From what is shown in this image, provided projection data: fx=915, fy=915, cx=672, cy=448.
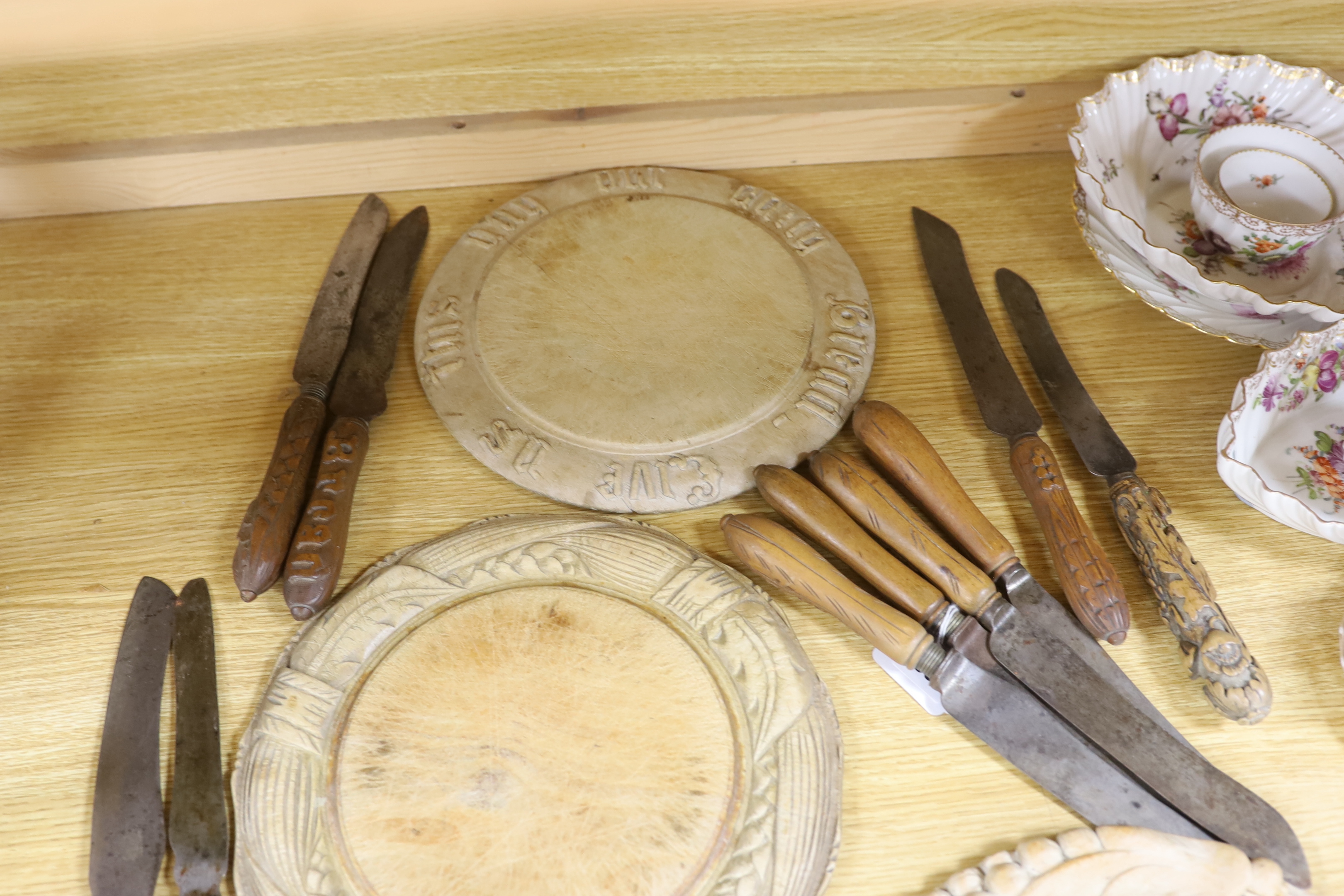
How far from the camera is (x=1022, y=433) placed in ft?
2.60

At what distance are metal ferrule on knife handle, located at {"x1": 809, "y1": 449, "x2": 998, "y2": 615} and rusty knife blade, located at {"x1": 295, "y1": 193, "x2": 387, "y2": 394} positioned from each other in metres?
0.44

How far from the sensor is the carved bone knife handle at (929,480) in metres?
0.73

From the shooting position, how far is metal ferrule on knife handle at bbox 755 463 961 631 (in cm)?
70

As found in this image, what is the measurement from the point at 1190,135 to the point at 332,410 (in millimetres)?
876

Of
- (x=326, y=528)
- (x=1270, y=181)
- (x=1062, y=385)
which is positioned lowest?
(x=326, y=528)

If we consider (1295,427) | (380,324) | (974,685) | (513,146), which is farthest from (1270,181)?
(380,324)

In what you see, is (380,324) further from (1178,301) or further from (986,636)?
(1178,301)

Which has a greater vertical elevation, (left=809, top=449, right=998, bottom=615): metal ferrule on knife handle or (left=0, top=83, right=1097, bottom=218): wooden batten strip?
(left=0, top=83, right=1097, bottom=218): wooden batten strip

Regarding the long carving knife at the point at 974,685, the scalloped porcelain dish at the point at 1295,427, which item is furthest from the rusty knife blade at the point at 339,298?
the scalloped porcelain dish at the point at 1295,427

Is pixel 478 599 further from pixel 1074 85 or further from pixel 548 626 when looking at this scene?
pixel 1074 85

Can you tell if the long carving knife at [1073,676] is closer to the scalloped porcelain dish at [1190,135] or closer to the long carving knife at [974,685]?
the long carving knife at [974,685]

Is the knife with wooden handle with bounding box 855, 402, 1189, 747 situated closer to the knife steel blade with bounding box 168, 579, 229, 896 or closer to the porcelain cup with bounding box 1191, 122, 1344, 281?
the porcelain cup with bounding box 1191, 122, 1344, 281

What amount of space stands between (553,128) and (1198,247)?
643 mm

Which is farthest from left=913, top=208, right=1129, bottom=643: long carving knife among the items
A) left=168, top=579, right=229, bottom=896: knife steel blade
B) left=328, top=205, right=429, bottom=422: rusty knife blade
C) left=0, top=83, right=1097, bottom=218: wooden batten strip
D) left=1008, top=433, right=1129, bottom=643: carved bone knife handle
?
left=168, top=579, right=229, bottom=896: knife steel blade
